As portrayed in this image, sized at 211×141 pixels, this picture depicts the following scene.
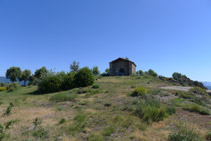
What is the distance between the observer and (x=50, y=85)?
13328 mm

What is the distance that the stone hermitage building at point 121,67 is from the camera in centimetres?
3144

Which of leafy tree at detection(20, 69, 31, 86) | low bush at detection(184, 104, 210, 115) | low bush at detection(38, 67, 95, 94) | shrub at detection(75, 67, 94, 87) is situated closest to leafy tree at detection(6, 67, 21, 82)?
leafy tree at detection(20, 69, 31, 86)

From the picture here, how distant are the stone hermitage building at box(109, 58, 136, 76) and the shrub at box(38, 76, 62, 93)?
21206 mm

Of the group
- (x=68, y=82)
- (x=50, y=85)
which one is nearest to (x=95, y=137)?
(x=50, y=85)

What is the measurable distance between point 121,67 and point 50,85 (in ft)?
72.7

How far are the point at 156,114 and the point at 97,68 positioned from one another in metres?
51.3

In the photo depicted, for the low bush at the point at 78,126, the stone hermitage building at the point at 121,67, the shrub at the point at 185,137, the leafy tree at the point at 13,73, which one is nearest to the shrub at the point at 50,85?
the low bush at the point at 78,126

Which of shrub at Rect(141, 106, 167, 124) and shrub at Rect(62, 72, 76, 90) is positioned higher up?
shrub at Rect(62, 72, 76, 90)

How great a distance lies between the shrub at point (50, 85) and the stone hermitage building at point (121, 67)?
21.2m

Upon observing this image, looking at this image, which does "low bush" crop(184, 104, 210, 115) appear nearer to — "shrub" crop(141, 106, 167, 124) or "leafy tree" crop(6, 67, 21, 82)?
"shrub" crop(141, 106, 167, 124)

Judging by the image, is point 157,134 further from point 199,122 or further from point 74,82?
point 74,82

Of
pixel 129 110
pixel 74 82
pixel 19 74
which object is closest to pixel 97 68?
pixel 19 74

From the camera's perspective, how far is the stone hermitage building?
103 ft

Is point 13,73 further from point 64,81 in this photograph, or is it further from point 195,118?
point 195,118
